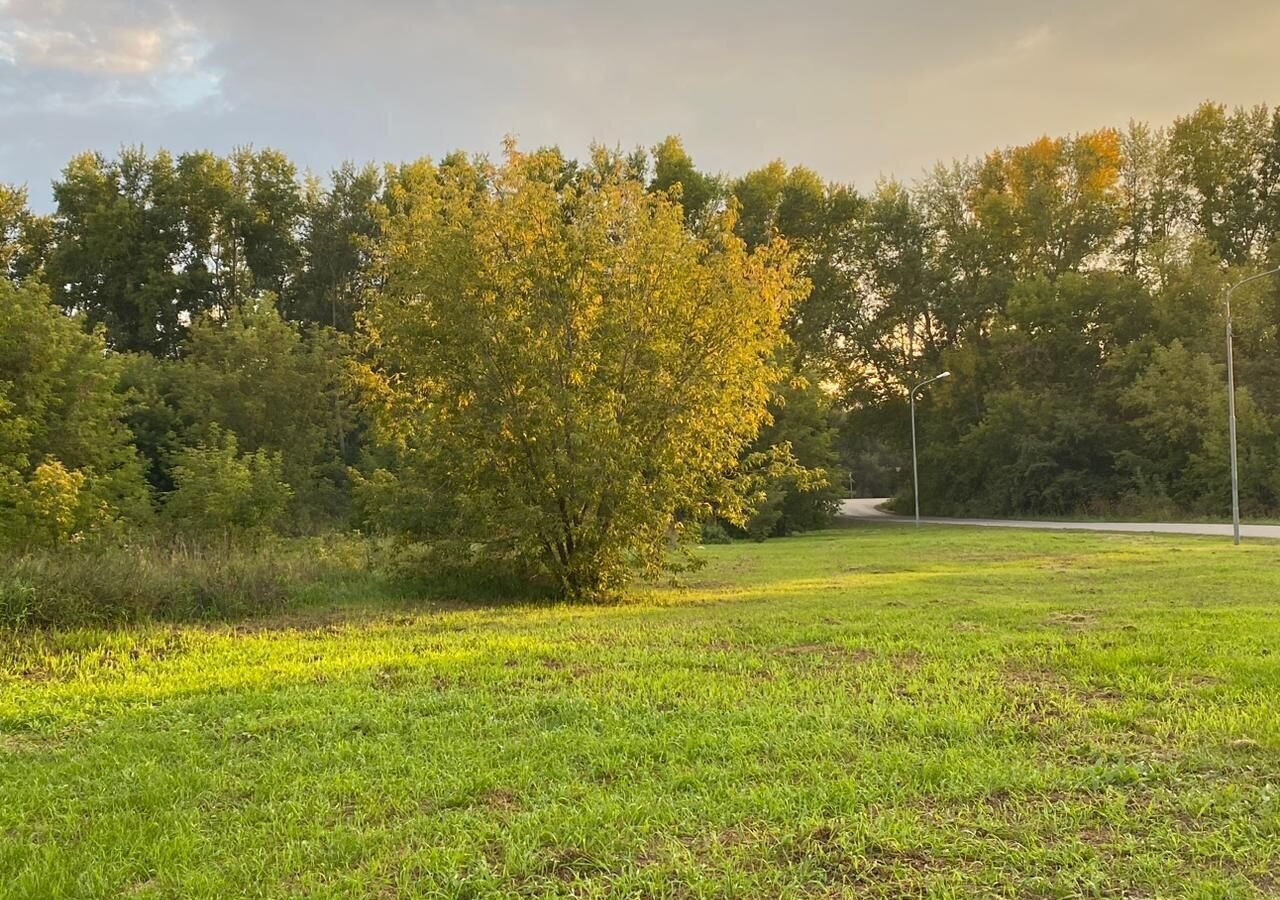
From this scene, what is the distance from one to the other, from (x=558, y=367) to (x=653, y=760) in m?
8.30

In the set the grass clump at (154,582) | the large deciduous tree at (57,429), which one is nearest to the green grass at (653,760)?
the grass clump at (154,582)

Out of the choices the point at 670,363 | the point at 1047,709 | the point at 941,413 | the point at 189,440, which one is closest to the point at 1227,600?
the point at 1047,709

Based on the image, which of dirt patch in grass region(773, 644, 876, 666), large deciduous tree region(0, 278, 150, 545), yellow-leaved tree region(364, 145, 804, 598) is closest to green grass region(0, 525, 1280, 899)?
dirt patch in grass region(773, 644, 876, 666)

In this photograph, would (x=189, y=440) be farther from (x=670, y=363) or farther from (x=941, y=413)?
(x=941, y=413)

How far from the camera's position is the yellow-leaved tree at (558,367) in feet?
39.9

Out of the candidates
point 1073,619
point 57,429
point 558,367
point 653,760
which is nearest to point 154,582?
point 558,367

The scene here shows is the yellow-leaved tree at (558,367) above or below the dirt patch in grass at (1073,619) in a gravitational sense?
above

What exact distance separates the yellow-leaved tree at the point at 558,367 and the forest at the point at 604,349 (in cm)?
5

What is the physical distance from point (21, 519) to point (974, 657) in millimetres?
17687

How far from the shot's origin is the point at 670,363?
12859mm

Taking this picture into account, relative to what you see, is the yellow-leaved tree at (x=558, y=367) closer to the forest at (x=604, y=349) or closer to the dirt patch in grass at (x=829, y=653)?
the forest at (x=604, y=349)

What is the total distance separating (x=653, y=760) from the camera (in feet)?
15.2

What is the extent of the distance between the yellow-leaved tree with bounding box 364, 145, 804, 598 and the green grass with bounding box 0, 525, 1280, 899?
374 cm

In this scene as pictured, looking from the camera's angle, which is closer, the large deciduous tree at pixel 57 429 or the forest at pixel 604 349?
the forest at pixel 604 349
